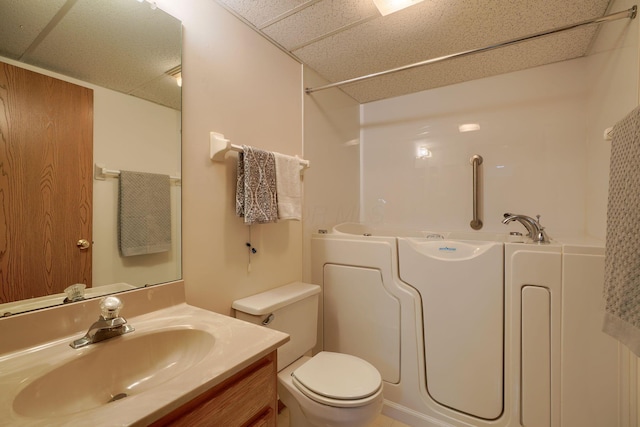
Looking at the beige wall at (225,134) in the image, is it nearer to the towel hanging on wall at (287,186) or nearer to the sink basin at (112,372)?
the towel hanging on wall at (287,186)

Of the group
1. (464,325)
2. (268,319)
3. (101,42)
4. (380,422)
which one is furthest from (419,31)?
(380,422)

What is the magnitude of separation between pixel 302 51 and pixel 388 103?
3.79ft

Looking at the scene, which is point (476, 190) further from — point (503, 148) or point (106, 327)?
point (106, 327)

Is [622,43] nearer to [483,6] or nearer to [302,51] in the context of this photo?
[483,6]

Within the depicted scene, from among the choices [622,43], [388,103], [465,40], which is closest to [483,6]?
[465,40]

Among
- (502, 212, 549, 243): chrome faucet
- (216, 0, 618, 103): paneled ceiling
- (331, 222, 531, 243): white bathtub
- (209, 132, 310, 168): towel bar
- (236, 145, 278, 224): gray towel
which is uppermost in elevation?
(216, 0, 618, 103): paneled ceiling

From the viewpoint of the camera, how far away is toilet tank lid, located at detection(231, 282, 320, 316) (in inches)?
52.4

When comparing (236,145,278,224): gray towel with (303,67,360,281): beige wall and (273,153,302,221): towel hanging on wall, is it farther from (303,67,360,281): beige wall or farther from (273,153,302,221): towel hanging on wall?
(303,67,360,281): beige wall

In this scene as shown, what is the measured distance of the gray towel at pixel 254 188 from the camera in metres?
1.35

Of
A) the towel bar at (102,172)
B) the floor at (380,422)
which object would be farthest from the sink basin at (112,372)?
the floor at (380,422)

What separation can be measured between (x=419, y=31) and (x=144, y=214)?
5.67 ft

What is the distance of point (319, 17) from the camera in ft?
4.92

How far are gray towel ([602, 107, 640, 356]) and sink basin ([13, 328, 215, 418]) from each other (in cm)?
121

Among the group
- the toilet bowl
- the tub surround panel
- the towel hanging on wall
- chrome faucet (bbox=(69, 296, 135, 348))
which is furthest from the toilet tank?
the tub surround panel
